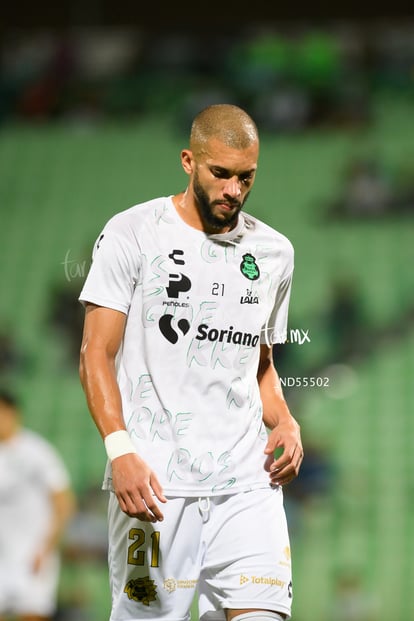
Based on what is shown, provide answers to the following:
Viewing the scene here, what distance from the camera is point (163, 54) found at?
11055mm

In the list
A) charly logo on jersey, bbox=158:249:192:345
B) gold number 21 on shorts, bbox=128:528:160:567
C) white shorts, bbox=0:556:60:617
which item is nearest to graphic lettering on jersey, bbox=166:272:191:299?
charly logo on jersey, bbox=158:249:192:345

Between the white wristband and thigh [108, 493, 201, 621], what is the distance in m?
0.25

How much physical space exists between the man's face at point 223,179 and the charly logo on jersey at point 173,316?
17 cm

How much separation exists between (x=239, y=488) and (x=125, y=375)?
416 millimetres

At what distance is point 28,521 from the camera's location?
6.82 meters

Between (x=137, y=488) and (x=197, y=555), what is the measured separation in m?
0.38

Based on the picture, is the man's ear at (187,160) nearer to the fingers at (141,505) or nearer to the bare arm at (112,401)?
the bare arm at (112,401)

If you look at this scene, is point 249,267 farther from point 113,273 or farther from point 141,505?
point 141,505

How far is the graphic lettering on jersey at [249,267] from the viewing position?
3.04m

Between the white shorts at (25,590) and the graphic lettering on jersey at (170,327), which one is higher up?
the graphic lettering on jersey at (170,327)

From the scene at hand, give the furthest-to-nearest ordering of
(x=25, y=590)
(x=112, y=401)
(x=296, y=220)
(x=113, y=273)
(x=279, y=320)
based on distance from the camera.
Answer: (x=296, y=220), (x=25, y=590), (x=279, y=320), (x=113, y=273), (x=112, y=401)

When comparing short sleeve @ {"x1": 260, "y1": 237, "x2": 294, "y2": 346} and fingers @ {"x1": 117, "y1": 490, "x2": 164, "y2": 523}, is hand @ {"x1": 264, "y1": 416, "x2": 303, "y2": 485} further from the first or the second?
fingers @ {"x1": 117, "y1": 490, "x2": 164, "y2": 523}

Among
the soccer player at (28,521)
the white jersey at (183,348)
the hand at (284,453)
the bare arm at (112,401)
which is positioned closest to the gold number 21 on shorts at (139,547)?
the white jersey at (183,348)

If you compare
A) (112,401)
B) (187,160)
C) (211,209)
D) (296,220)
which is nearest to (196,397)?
(112,401)
